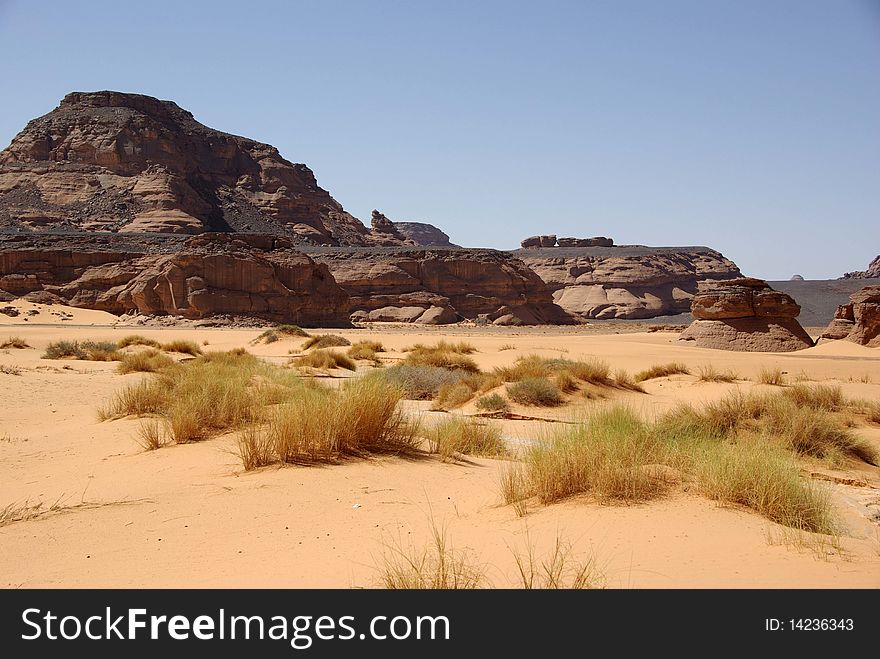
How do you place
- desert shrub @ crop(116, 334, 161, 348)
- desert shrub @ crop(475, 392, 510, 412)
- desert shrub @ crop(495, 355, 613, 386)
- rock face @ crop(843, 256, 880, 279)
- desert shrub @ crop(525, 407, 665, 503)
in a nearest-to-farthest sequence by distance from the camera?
desert shrub @ crop(525, 407, 665, 503)
desert shrub @ crop(475, 392, 510, 412)
desert shrub @ crop(495, 355, 613, 386)
desert shrub @ crop(116, 334, 161, 348)
rock face @ crop(843, 256, 880, 279)

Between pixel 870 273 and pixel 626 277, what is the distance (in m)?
46.7

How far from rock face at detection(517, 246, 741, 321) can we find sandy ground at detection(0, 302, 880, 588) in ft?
242

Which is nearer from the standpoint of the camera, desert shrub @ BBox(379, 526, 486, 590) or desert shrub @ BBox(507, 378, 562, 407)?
desert shrub @ BBox(379, 526, 486, 590)

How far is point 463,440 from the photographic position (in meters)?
8.57

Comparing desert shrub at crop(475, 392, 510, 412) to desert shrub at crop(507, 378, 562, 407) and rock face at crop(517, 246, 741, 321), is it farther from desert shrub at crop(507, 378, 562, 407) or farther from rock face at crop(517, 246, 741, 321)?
rock face at crop(517, 246, 741, 321)

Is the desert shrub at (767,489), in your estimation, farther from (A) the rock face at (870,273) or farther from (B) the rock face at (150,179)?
(A) the rock face at (870,273)

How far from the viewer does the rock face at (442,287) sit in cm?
6209

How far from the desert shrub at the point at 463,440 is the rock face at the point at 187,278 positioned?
39.7 m

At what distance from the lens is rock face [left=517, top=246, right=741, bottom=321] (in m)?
83.4

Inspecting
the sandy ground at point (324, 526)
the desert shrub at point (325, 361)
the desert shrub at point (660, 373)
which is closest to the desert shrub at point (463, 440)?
the sandy ground at point (324, 526)

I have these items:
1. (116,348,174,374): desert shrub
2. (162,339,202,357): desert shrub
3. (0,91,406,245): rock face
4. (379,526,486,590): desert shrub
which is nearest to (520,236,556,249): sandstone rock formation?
(0,91,406,245): rock face

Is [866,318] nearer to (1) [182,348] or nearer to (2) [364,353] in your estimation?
(2) [364,353]

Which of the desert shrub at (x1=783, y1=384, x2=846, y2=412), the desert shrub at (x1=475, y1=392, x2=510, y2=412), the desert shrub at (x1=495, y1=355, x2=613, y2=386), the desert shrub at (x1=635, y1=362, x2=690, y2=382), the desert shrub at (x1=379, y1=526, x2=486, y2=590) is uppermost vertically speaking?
the desert shrub at (x1=379, y1=526, x2=486, y2=590)
